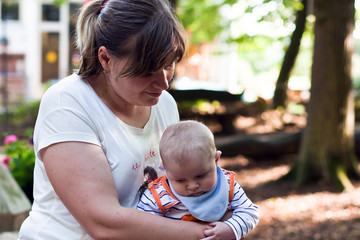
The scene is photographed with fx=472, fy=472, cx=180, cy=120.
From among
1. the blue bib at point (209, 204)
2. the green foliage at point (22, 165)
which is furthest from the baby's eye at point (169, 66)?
the green foliage at point (22, 165)

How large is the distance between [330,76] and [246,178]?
2.10 meters

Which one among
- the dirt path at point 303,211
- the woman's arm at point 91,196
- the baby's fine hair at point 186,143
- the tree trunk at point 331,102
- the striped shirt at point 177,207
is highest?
the baby's fine hair at point 186,143

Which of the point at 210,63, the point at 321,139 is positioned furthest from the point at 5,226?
the point at 210,63

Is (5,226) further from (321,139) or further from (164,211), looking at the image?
(321,139)

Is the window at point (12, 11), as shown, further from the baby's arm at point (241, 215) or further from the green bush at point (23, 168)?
the baby's arm at point (241, 215)

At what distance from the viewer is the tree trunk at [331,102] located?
6363 mm

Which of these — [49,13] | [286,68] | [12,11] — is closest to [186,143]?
[286,68]

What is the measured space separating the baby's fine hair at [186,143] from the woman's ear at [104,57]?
34cm

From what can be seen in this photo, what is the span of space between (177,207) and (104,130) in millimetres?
401

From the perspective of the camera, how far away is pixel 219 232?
1732mm

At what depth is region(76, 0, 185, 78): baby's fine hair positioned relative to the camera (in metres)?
1.67

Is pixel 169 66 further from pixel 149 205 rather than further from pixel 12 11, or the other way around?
pixel 12 11

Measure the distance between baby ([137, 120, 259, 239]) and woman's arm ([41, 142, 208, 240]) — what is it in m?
0.16

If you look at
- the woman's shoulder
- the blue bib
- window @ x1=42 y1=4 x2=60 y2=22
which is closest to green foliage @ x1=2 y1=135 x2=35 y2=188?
the woman's shoulder
